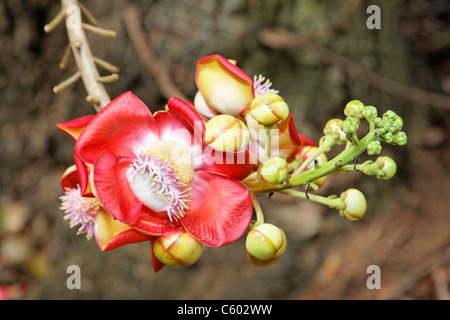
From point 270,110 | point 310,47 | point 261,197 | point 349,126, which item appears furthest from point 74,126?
point 261,197

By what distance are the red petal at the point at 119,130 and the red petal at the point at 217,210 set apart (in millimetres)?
113

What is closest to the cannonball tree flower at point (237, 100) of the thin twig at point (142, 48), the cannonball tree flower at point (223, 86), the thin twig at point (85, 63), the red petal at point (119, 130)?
the cannonball tree flower at point (223, 86)

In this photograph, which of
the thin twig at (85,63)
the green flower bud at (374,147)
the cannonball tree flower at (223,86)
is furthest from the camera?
the thin twig at (85,63)

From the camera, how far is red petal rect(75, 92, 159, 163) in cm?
62

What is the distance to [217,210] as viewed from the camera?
0.64 meters

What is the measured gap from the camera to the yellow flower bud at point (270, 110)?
0.58m

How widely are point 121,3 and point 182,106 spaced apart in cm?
111

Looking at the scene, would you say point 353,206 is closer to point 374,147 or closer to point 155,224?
point 374,147

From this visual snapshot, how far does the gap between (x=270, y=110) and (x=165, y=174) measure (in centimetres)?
18

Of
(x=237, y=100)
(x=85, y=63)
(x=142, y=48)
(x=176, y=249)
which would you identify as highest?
(x=142, y=48)

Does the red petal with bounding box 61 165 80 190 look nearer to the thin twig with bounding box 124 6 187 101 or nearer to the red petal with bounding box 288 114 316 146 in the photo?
the red petal with bounding box 288 114 316 146

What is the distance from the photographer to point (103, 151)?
2.02ft

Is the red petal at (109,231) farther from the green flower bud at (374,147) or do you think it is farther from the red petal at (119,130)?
the green flower bud at (374,147)

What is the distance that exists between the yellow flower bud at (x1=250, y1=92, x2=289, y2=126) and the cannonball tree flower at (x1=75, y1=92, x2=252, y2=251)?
56 mm
